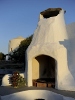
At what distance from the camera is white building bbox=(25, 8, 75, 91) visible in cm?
1090

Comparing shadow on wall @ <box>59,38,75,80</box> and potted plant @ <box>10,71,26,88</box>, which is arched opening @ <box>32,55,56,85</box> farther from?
shadow on wall @ <box>59,38,75,80</box>

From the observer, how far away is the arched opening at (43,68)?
13227 mm

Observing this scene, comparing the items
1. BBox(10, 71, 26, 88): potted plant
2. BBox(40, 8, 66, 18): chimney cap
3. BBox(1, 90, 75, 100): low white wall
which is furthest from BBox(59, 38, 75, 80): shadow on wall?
BBox(10, 71, 26, 88): potted plant

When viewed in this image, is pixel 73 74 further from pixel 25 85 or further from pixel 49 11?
pixel 49 11

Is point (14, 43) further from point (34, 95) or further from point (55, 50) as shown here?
point (34, 95)

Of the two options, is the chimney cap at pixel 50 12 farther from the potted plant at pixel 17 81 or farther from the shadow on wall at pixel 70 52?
the potted plant at pixel 17 81

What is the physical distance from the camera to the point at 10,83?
40.0 ft

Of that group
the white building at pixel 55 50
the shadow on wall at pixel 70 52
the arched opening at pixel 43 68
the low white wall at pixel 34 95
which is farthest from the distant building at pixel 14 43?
the low white wall at pixel 34 95

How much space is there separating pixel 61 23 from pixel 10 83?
5576 mm

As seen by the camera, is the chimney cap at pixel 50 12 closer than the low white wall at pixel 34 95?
No

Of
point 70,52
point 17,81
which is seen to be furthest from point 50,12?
point 17,81

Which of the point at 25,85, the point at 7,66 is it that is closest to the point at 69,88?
the point at 25,85

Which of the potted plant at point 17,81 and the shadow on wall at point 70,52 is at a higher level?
the shadow on wall at point 70,52

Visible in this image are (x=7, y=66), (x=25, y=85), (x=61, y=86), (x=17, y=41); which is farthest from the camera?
(x=17, y=41)
